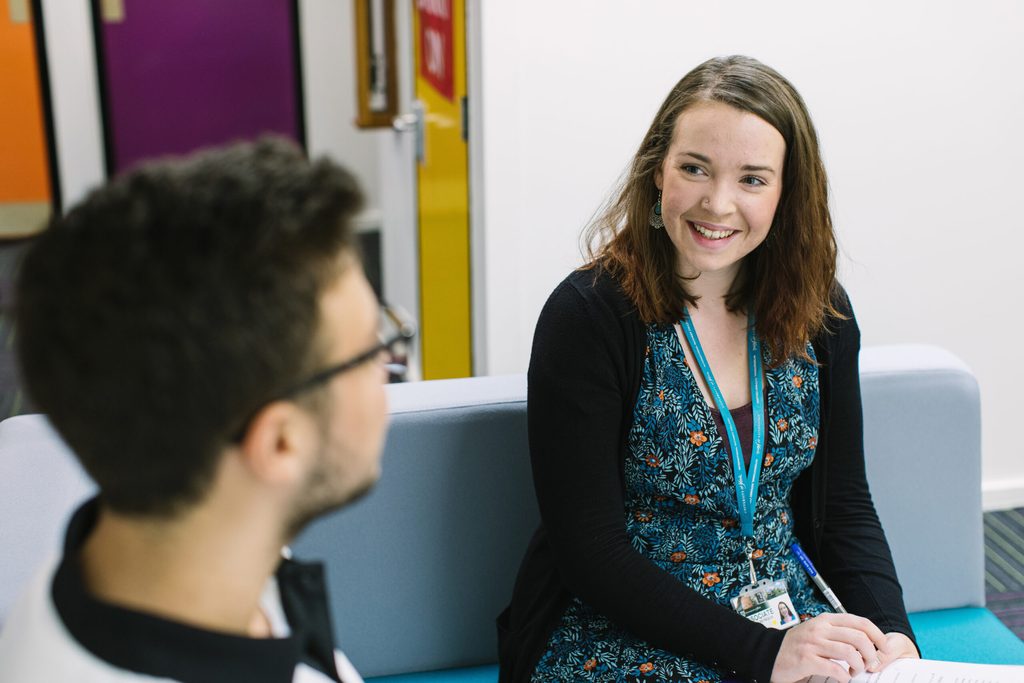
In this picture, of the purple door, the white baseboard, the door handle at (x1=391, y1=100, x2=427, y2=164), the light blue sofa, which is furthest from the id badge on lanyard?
the purple door

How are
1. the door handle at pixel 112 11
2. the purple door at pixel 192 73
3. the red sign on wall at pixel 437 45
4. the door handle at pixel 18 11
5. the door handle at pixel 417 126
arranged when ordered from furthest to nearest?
the purple door at pixel 192 73, the door handle at pixel 112 11, the door handle at pixel 18 11, the door handle at pixel 417 126, the red sign on wall at pixel 437 45

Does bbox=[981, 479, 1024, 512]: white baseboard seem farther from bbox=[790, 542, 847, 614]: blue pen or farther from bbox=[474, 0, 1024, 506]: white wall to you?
bbox=[790, 542, 847, 614]: blue pen

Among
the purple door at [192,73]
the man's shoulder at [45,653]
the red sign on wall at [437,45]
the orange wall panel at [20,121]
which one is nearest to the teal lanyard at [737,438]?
the man's shoulder at [45,653]

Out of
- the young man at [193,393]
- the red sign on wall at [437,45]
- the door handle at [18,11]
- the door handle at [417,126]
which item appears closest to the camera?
the young man at [193,393]

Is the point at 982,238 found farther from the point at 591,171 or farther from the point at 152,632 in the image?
the point at 152,632

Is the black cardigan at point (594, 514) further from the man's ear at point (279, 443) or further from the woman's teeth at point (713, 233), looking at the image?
the man's ear at point (279, 443)

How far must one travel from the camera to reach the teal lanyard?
1558mm

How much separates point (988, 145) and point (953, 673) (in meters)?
1.61

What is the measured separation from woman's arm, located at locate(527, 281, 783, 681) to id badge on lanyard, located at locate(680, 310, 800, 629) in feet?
0.32

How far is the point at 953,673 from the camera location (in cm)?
142

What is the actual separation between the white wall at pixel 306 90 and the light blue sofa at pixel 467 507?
362cm

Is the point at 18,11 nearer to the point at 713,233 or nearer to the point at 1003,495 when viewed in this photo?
the point at 1003,495

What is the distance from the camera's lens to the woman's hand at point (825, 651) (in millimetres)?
1429

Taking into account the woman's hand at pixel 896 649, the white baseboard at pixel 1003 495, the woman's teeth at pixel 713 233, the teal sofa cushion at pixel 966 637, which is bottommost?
the white baseboard at pixel 1003 495
